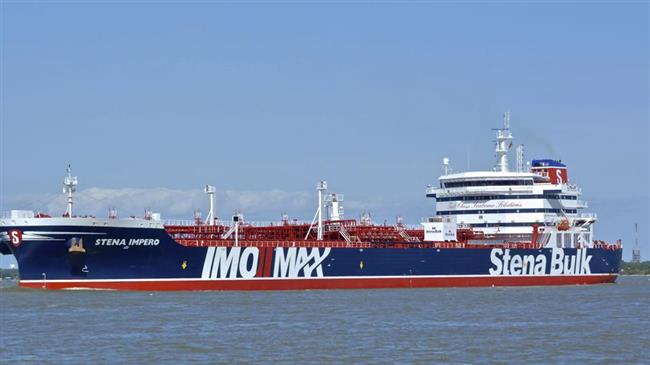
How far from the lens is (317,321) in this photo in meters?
39.8

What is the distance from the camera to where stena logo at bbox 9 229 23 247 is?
2078 inches

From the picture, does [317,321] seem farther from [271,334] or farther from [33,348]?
[33,348]

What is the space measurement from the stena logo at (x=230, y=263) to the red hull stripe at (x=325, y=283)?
1.05ft

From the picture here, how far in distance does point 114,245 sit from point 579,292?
24.1 m

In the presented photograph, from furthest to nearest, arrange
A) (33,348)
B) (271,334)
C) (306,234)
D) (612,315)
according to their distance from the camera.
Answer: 1. (306,234)
2. (612,315)
3. (271,334)
4. (33,348)

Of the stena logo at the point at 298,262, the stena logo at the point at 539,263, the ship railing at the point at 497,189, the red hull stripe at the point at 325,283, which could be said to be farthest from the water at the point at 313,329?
the ship railing at the point at 497,189

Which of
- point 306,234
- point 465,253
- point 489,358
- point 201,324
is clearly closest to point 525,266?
point 465,253

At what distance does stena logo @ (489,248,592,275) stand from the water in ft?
48.3

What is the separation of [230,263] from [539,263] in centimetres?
2183

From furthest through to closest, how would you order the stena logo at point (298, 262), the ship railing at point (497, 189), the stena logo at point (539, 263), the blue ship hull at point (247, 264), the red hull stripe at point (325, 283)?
the ship railing at point (497, 189), the stena logo at point (539, 263), the stena logo at point (298, 262), the red hull stripe at point (325, 283), the blue ship hull at point (247, 264)

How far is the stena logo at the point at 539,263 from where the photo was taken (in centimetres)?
6869

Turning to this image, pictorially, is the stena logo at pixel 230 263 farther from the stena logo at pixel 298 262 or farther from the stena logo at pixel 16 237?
the stena logo at pixel 16 237

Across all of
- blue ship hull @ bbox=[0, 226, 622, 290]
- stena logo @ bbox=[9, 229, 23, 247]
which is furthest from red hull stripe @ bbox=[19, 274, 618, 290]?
stena logo @ bbox=[9, 229, 23, 247]

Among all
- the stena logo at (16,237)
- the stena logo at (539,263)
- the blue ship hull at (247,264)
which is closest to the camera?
the stena logo at (16,237)
